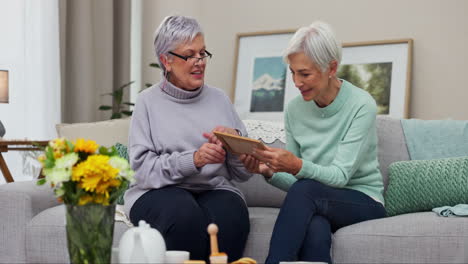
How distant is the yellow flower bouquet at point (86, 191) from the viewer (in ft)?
4.68

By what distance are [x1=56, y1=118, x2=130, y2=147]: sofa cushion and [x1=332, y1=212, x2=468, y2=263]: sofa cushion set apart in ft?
3.80

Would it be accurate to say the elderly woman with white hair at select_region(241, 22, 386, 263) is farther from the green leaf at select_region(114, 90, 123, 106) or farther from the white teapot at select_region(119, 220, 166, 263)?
the green leaf at select_region(114, 90, 123, 106)

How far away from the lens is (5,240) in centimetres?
244

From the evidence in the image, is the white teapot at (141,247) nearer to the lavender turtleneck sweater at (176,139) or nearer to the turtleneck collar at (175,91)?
the lavender turtleneck sweater at (176,139)

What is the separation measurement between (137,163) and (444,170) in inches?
46.4

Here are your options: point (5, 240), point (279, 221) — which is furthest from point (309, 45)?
point (5, 240)

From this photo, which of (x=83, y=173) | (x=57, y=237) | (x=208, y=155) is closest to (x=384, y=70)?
(x=208, y=155)

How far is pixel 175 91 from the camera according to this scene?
7.97 feet

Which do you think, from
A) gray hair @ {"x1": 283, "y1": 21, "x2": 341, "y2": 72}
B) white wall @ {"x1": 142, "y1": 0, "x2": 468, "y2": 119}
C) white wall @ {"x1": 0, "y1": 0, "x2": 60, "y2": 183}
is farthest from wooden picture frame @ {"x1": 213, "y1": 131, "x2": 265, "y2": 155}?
white wall @ {"x1": 142, "y1": 0, "x2": 468, "y2": 119}

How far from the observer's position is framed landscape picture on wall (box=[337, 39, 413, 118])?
13.2 feet

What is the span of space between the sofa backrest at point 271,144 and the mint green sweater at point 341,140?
0.35 meters

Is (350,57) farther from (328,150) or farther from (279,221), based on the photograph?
(279,221)

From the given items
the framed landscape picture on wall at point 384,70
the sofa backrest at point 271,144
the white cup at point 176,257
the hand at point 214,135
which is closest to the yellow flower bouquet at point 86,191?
the white cup at point 176,257

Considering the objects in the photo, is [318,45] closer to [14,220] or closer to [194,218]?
[194,218]
